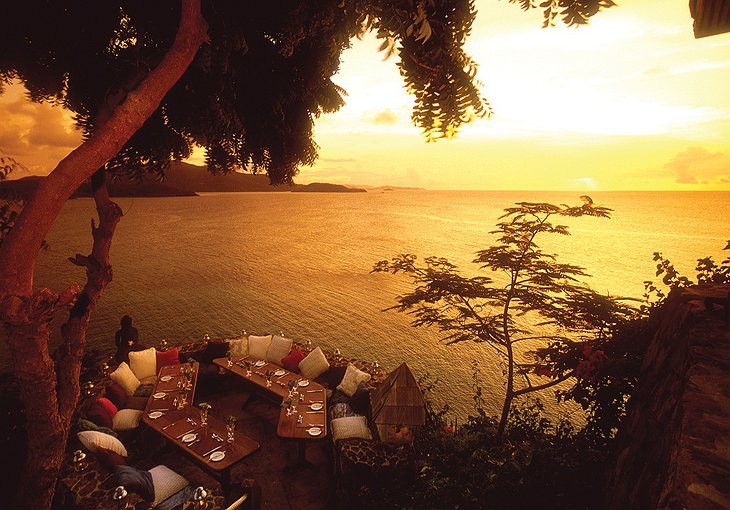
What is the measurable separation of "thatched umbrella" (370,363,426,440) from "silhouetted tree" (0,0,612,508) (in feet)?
14.0

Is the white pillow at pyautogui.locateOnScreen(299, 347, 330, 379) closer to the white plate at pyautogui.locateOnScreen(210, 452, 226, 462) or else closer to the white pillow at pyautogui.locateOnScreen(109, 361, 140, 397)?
the white plate at pyautogui.locateOnScreen(210, 452, 226, 462)

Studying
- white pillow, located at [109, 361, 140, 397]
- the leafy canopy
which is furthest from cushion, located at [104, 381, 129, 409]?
the leafy canopy

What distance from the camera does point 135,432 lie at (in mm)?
7297

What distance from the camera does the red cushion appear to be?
9.39 meters

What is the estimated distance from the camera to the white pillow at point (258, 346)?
1025cm

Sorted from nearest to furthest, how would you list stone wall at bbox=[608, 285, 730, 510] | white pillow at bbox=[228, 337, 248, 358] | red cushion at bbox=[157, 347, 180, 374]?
stone wall at bbox=[608, 285, 730, 510]
red cushion at bbox=[157, 347, 180, 374]
white pillow at bbox=[228, 337, 248, 358]

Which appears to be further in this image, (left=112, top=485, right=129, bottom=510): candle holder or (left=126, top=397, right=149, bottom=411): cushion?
(left=126, top=397, right=149, bottom=411): cushion

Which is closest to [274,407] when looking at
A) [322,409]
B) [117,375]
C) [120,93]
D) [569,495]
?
[322,409]

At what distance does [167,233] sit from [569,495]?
7585cm

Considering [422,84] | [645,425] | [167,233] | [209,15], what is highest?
[209,15]

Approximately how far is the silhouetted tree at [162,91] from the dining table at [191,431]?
3064 mm

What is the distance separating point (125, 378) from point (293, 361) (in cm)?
397

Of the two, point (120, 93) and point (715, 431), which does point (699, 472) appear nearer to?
point (715, 431)

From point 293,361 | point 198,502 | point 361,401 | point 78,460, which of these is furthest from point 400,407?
point 78,460
